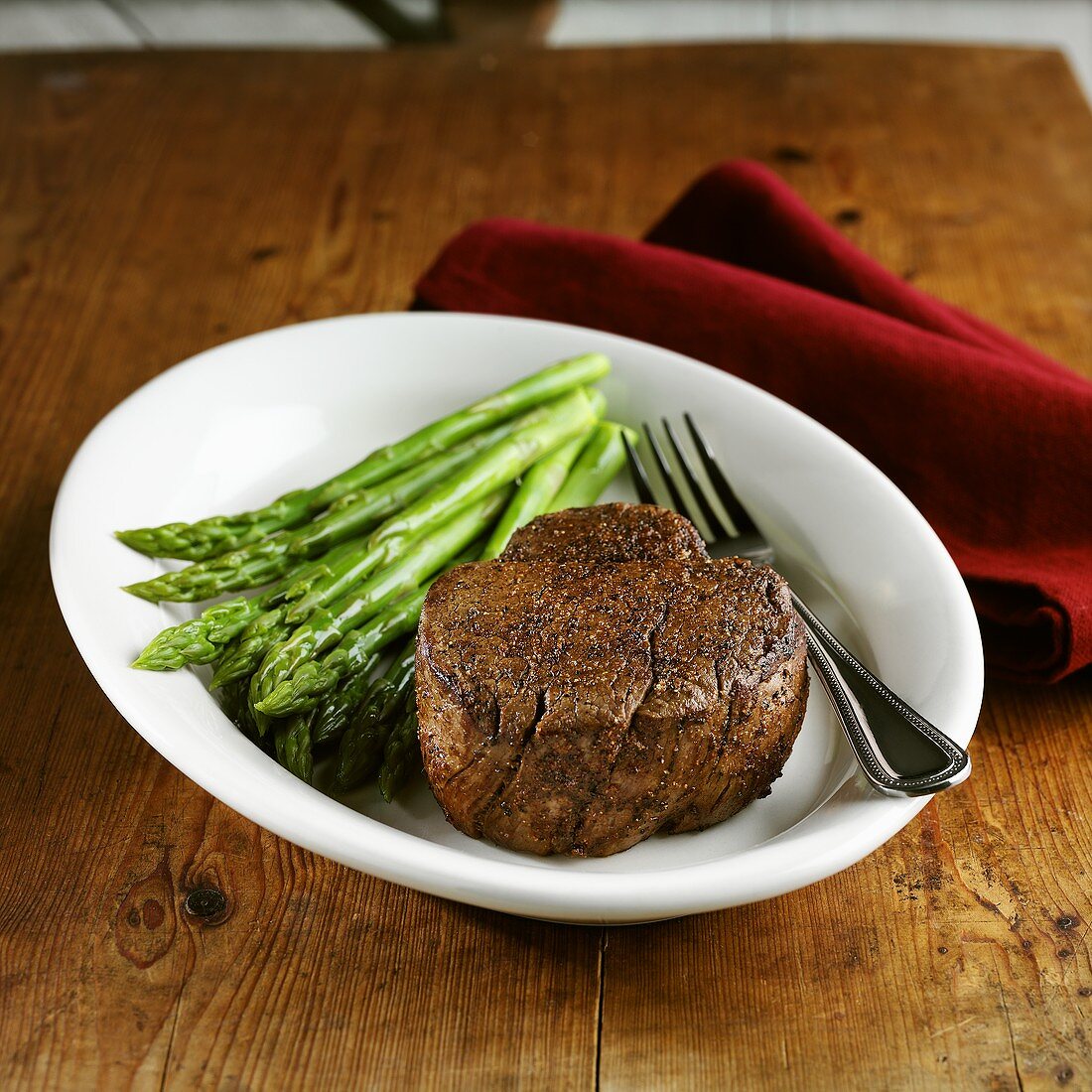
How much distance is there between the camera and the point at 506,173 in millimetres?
4492

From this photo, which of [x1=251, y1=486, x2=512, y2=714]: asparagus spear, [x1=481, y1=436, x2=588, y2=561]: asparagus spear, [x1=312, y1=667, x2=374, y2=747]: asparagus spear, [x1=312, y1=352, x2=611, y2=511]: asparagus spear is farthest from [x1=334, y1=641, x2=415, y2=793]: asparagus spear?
[x1=312, y1=352, x2=611, y2=511]: asparagus spear

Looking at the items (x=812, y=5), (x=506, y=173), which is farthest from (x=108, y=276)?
(x=812, y=5)

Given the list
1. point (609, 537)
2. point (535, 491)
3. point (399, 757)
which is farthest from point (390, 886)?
point (535, 491)

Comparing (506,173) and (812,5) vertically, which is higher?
(506,173)

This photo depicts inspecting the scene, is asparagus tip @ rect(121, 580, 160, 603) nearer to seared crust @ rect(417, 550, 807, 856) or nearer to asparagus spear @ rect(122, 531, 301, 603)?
asparagus spear @ rect(122, 531, 301, 603)

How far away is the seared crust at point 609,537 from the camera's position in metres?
2.28

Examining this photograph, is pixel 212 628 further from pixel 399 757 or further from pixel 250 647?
pixel 399 757

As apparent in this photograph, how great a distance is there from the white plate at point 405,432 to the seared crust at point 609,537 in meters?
0.42

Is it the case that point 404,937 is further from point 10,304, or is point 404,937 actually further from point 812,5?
point 812,5

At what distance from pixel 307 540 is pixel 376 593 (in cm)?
23

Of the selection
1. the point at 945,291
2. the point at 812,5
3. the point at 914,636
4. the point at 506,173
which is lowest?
the point at 812,5

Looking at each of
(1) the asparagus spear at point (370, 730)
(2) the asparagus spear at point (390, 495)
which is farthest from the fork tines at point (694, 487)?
(1) the asparagus spear at point (370, 730)

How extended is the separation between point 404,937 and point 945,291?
2.78 m

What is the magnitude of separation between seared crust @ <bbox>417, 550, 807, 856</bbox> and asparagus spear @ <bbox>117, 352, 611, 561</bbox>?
0.69 meters
